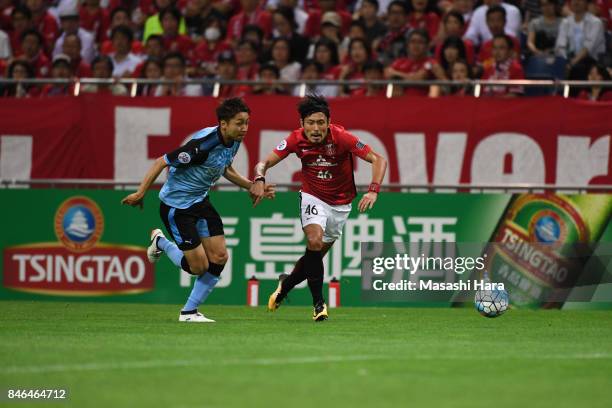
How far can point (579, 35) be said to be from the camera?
1814 cm

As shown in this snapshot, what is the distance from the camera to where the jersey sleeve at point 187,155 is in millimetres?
12617

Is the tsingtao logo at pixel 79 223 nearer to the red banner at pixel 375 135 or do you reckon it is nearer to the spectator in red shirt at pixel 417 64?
the red banner at pixel 375 135

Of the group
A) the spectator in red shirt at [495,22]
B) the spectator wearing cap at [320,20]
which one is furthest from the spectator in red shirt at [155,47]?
the spectator in red shirt at [495,22]

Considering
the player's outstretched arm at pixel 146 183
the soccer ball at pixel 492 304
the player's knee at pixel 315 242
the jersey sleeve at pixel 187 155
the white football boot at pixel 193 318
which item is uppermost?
the jersey sleeve at pixel 187 155

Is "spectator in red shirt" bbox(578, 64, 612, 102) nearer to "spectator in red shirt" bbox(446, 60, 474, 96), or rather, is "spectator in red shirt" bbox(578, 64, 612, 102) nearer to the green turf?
"spectator in red shirt" bbox(446, 60, 474, 96)

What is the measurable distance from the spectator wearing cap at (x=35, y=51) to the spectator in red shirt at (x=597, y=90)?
877cm

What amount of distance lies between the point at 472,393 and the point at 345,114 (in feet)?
32.4

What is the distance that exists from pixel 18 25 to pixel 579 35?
32.1 ft

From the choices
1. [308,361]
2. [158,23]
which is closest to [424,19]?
[158,23]

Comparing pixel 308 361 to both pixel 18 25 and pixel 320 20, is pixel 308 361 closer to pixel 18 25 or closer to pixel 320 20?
pixel 320 20

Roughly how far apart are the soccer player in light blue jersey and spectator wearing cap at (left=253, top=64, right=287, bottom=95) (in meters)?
4.31

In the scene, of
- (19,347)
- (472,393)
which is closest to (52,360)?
(19,347)

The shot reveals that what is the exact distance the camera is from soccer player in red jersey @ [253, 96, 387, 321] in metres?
12.9

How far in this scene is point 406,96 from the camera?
56.0ft
